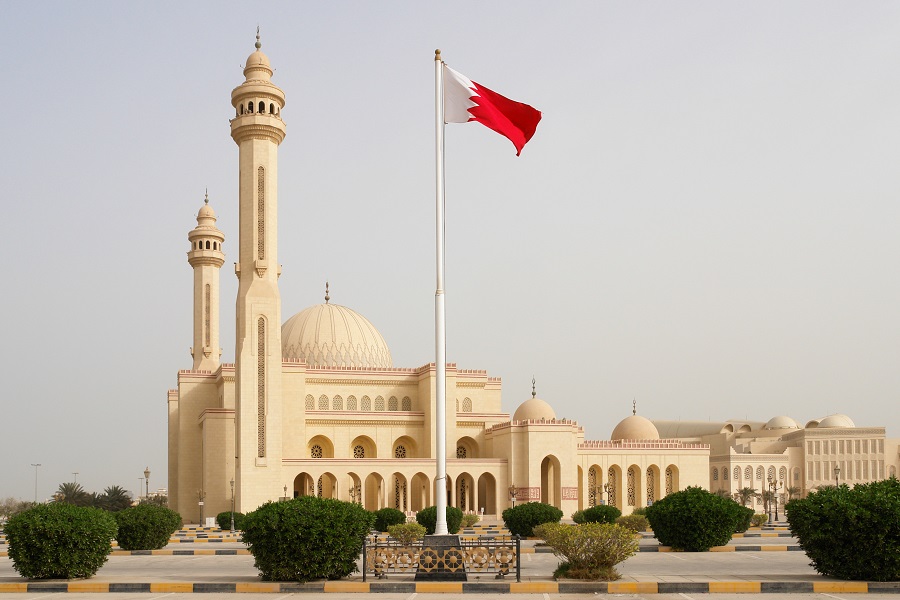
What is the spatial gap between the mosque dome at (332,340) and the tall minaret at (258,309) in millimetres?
10961

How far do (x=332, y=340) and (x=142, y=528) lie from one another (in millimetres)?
29269

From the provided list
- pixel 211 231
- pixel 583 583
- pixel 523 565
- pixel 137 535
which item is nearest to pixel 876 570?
pixel 583 583

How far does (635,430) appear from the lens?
57.6 m

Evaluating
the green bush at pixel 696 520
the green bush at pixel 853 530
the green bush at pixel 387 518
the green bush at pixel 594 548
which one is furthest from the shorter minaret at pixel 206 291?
the green bush at pixel 853 530

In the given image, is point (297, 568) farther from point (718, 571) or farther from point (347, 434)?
Result: point (347, 434)

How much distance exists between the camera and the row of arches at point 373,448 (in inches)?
1944

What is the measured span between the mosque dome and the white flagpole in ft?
120

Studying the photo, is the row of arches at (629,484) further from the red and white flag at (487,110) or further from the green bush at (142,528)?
the red and white flag at (487,110)

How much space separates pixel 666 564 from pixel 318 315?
126 ft

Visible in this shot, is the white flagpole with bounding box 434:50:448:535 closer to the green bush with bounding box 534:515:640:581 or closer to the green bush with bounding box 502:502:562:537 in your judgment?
A: the green bush with bounding box 534:515:640:581

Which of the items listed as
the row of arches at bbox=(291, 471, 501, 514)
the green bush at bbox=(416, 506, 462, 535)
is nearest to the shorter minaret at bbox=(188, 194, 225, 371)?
the row of arches at bbox=(291, 471, 501, 514)

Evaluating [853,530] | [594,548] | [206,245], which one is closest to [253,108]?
[206,245]

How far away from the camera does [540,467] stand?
47.2 meters

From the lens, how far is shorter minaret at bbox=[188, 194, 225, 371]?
50844 millimetres
